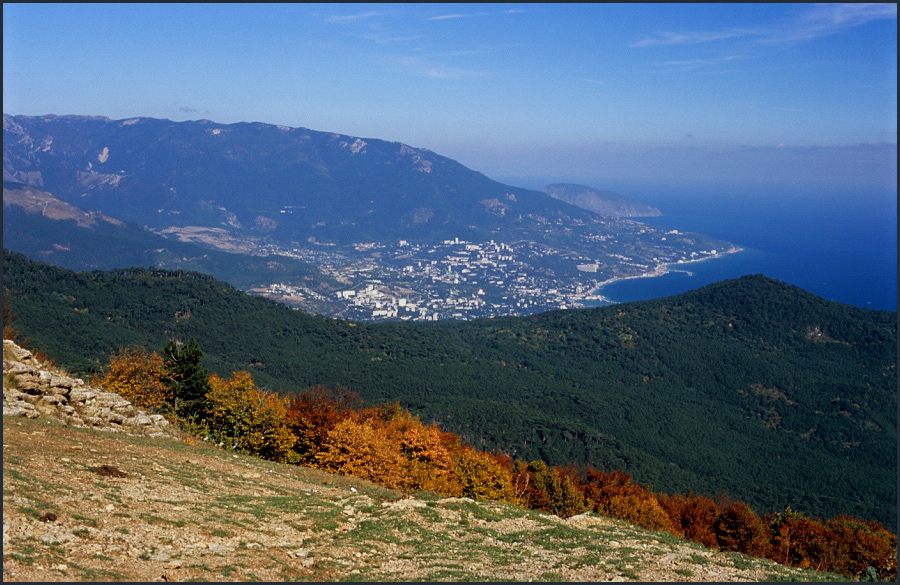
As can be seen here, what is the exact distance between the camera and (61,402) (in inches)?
770

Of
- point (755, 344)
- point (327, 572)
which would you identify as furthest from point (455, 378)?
point (327, 572)

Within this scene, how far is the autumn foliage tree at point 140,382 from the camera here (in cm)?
3030

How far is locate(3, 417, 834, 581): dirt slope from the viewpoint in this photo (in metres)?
10.4

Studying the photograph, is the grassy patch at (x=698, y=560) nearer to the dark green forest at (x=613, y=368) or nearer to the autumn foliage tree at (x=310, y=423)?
the autumn foliage tree at (x=310, y=423)

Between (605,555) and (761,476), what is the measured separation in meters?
57.5

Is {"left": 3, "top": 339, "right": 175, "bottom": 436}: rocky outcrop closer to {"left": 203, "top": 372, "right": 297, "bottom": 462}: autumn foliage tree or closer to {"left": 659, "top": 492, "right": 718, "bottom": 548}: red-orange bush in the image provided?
{"left": 203, "top": 372, "right": 297, "bottom": 462}: autumn foliage tree

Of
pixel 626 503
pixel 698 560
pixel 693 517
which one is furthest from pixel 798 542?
pixel 698 560

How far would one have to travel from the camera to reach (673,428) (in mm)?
68688

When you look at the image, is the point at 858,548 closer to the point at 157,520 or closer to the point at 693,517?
the point at 693,517

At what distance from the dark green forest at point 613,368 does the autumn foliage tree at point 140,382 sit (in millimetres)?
11690

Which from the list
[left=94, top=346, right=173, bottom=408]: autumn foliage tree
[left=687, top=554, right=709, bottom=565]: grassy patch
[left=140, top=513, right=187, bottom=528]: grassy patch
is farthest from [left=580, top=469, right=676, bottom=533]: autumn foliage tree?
[left=94, top=346, right=173, bottom=408]: autumn foliage tree

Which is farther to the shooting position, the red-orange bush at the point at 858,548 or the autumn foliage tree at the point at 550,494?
the autumn foliage tree at the point at 550,494

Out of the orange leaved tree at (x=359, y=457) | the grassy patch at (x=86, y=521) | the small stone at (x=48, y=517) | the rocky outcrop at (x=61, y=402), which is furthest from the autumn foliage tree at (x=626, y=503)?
the small stone at (x=48, y=517)

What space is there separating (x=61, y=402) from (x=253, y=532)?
11.1m
